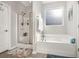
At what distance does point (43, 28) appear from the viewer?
150 cm

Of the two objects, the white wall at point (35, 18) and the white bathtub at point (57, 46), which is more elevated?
the white wall at point (35, 18)

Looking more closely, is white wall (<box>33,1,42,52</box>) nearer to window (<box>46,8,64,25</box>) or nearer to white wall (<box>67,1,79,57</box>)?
window (<box>46,8,64,25</box>)

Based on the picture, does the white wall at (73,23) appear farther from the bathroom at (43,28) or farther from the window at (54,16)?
the window at (54,16)

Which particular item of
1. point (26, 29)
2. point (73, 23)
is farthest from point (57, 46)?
point (26, 29)

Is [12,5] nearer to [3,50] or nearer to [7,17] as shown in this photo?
[7,17]

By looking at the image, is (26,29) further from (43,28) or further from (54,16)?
(54,16)

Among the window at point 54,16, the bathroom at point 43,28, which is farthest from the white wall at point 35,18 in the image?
the window at point 54,16

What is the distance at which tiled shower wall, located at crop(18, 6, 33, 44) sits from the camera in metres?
1.51

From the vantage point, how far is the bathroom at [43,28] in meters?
1.41

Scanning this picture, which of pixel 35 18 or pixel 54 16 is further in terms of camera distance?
pixel 35 18

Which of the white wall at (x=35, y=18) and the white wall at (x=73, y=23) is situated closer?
the white wall at (x=73, y=23)

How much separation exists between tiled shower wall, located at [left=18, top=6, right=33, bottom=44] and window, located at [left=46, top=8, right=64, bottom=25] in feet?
0.97

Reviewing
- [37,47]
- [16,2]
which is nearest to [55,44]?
[37,47]

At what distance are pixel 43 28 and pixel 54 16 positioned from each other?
0.25m
